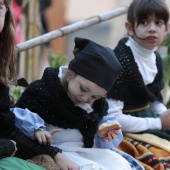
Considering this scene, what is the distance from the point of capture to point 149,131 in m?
2.86

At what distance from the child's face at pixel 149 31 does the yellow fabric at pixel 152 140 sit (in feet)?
1.66

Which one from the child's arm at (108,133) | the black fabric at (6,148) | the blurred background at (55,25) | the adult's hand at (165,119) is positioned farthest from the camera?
the blurred background at (55,25)

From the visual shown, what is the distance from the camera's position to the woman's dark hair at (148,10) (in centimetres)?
278

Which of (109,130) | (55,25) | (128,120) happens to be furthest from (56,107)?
(55,25)

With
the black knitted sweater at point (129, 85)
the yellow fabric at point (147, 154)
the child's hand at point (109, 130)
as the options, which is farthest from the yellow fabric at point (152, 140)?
the child's hand at point (109, 130)

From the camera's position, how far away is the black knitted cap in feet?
7.23

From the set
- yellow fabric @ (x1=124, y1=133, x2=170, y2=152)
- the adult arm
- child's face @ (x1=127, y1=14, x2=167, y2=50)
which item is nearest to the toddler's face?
child's face @ (x1=127, y1=14, x2=167, y2=50)

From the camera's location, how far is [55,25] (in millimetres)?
10539

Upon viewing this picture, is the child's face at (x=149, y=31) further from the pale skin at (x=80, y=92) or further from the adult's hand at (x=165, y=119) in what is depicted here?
the pale skin at (x=80, y=92)

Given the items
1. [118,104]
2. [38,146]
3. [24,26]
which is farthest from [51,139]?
[24,26]

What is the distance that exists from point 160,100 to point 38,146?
3.63ft

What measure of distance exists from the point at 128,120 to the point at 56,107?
1.89ft

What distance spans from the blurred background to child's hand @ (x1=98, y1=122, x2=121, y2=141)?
4.25 feet

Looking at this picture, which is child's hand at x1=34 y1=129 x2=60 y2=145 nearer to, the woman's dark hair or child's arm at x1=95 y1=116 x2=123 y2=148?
child's arm at x1=95 y1=116 x2=123 y2=148
